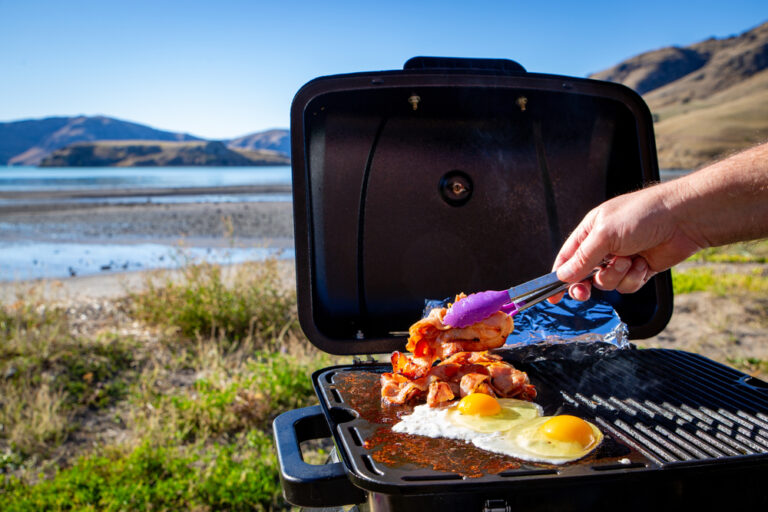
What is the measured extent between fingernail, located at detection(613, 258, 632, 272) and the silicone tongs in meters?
0.06

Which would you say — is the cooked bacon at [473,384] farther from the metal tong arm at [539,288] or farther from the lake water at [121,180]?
the lake water at [121,180]

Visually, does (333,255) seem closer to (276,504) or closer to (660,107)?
(276,504)

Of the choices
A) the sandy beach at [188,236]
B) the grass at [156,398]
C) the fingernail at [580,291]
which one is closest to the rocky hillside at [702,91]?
the sandy beach at [188,236]

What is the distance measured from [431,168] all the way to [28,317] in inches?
176

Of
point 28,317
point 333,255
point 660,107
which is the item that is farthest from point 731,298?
point 660,107

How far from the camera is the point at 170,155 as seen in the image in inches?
3356

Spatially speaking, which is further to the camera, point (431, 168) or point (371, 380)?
point (431, 168)

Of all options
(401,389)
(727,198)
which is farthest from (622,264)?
(401,389)

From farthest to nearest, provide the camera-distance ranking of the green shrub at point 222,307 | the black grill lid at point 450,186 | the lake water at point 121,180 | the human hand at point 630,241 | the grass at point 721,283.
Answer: the lake water at point 121,180 < the grass at point 721,283 < the green shrub at point 222,307 < the black grill lid at point 450,186 < the human hand at point 630,241

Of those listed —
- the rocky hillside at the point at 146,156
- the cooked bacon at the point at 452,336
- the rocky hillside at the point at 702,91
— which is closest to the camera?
the cooked bacon at the point at 452,336

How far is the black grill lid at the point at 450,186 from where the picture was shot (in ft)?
7.10

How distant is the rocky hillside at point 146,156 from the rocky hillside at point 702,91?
56.5m

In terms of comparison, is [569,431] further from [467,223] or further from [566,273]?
[467,223]

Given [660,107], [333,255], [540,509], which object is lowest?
[540,509]
